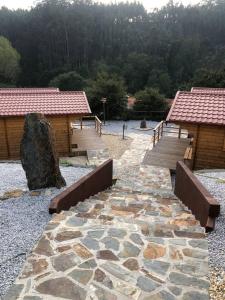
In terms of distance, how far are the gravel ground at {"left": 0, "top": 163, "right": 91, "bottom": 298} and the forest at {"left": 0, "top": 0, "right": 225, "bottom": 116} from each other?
40.2 m

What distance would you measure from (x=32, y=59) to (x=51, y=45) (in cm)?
510

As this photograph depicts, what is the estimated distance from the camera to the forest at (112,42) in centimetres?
4981

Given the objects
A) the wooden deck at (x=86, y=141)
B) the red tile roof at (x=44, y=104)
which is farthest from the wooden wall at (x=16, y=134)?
the wooden deck at (x=86, y=141)

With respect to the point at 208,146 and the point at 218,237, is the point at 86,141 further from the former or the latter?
the point at 218,237

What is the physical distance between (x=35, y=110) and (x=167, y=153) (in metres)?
6.81

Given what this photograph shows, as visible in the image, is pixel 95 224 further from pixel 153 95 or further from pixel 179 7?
pixel 179 7

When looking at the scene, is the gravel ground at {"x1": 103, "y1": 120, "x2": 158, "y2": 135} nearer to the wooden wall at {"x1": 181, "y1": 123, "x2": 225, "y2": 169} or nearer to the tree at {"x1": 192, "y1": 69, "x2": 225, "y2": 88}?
the wooden wall at {"x1": 181, "y1": 123, "x2": 225, "y2": 169}

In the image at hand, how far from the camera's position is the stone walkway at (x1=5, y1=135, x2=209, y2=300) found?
10.7 feet

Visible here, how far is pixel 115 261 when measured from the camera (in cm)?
377

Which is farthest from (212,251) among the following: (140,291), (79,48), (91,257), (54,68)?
(79,48)

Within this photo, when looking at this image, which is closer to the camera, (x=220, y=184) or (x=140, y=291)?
(x=140, y=291)

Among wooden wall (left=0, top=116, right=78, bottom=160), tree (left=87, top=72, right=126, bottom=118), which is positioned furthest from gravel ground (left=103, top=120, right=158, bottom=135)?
wooden wall (left=0, top=116, right=78, bottom=160)

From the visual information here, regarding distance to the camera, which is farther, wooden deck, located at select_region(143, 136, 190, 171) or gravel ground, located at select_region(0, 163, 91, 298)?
wooden deck, located at select_region(143, 136, 190, 171)

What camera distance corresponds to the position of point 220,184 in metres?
7.02
